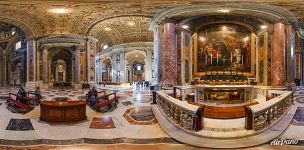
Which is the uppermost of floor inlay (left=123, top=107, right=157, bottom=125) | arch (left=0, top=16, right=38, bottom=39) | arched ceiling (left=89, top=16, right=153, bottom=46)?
arched ceiling (left=89, top=16, right=153, bottom=46)

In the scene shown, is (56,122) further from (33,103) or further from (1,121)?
(33,103)

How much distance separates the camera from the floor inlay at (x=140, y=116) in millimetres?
6367

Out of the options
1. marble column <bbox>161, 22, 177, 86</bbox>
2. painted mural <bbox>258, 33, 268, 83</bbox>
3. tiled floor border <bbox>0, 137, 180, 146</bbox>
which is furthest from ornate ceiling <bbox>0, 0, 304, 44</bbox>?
tiled floor border <bbox>0, 137, 180, 146</bbox>

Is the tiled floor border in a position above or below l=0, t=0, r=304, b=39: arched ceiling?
below

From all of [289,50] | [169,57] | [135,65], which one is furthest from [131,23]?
[135,65]

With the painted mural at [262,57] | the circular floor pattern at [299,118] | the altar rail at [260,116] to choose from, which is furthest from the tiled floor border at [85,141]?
the painted mural at [262,57]

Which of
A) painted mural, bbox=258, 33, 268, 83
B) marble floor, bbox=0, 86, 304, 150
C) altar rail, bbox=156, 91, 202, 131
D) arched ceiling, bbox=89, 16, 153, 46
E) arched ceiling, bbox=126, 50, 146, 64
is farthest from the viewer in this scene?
arched ceiling, bbox=126, 50, 146, 64

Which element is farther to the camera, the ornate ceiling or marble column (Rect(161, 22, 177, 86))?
marble column (Rect(161, 22, 177, 86))

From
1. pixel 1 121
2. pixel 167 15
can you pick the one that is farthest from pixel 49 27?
pixel 1 121

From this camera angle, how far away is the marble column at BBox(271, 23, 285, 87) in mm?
11969

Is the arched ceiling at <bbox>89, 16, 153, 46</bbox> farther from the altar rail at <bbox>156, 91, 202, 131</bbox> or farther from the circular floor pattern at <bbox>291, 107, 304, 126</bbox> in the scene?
the altar rail at <bbox>156, 91, 202, 131</bbox>

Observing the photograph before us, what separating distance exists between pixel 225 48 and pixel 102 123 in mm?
8744

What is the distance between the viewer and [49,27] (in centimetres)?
1672

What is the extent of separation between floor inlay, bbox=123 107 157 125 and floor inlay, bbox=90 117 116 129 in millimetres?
468
